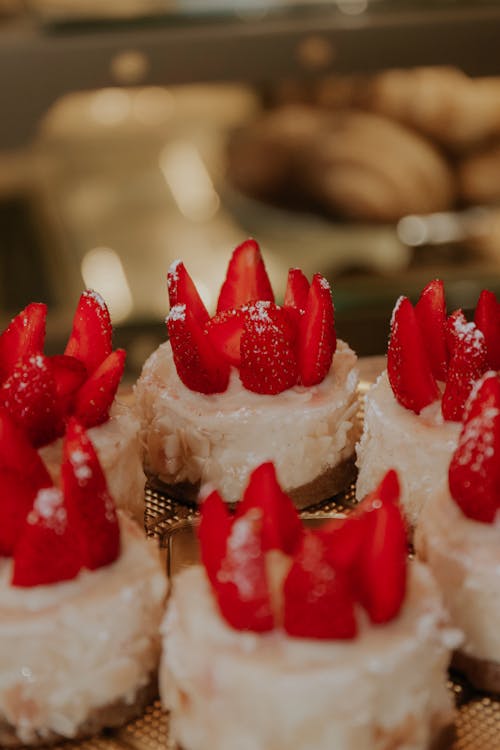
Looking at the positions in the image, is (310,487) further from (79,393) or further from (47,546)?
(47,546)

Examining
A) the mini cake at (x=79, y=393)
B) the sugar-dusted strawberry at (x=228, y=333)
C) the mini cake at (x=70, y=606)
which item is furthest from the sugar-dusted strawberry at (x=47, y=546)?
the sugar-dusted strawberry at (x=228, y=333)

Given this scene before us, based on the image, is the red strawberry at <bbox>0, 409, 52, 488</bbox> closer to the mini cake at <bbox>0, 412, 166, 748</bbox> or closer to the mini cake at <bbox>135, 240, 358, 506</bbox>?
the mini cake at <bbox>0, 412, 166, 748</bbox>

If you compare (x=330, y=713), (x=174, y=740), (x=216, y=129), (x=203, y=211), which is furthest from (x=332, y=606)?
(x=216, y=129)

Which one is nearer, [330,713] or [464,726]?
[330,713]

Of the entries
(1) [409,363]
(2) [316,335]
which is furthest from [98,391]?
(1) [409,363]

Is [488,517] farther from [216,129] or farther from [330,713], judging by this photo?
[216,129]

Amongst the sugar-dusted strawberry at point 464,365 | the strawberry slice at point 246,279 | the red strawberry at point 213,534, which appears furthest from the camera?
the strawberry slice at point 246,279

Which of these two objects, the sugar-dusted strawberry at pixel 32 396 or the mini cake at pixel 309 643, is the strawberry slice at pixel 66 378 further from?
the mini cake at pixel 309 643
